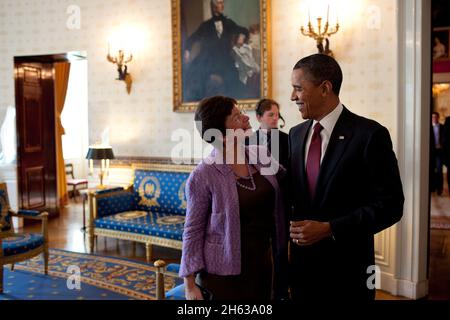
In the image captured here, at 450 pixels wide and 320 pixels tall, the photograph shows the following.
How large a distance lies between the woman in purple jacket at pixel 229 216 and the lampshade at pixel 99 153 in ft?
13.8

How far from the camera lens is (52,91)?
7.94 metres

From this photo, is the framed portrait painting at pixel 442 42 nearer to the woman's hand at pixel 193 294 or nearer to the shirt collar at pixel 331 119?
the shirt collar at pixel 331 119

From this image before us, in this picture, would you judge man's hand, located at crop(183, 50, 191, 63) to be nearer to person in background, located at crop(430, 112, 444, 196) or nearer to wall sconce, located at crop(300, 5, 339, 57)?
wall sconce, located at crop(300, 5, 339, 57)

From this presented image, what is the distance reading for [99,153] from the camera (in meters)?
5.96

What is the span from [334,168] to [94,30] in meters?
5.59

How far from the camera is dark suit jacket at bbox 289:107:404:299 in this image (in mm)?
1669

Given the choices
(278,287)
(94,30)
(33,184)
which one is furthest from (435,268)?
(33,184)

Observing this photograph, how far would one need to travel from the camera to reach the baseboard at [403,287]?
4.07 metres

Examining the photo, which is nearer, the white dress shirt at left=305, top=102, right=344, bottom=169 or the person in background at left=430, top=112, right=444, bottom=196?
the white dress shirt at left=305, top=102, right=344, bottom=169

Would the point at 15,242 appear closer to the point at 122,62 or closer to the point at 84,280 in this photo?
the point at 84,280

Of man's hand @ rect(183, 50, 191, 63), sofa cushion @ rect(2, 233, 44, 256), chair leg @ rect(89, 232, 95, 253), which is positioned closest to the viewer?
sofa cushion @ rect(2, 233, 44, 256)

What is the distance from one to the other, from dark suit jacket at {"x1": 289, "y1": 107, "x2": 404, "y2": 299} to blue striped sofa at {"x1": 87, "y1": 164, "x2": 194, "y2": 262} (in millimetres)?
3291

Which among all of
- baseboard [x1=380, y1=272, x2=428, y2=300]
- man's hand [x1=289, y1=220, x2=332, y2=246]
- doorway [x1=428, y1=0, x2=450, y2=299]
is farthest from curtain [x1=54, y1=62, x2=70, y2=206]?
man's hand [x1=289, y1=220, x2=332, y2=246]

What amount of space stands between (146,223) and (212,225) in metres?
3.55
